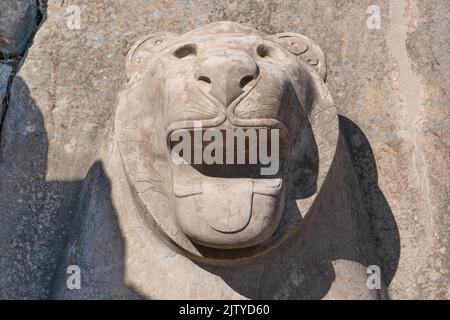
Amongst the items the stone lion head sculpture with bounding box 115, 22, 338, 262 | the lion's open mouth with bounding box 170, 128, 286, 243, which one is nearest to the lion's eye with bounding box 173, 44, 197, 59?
the stone lion head sculpture with bounding box 115, 22, 338, 262

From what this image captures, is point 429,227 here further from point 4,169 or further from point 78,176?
point 4,169

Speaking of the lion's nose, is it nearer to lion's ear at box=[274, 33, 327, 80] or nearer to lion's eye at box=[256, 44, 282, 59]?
lion's eye at box=[256, 44, 282, 59]

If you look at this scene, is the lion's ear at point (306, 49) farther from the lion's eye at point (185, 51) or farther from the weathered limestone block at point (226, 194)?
the lion's eye at point (185, 51)

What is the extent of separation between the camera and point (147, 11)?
3277mm

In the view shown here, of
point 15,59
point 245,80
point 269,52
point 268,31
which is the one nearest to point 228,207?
point 245,80

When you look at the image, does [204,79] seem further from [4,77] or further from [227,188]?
[4,77]

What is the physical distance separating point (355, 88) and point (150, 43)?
1.88ft

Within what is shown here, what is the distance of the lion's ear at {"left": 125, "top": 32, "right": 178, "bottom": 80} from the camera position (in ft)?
9.68

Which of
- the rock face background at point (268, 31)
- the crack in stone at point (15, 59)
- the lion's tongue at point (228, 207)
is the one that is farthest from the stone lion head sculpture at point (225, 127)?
the crack in stone at point (15, 59)

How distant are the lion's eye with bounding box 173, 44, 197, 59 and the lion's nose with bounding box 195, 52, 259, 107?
0.57 ft

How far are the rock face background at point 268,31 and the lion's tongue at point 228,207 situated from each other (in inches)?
18.9

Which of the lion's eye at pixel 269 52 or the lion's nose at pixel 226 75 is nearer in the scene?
the lion's nose at pixel 226 75

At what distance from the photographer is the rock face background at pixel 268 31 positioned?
9.78 ft
